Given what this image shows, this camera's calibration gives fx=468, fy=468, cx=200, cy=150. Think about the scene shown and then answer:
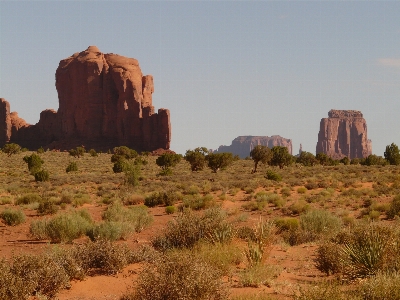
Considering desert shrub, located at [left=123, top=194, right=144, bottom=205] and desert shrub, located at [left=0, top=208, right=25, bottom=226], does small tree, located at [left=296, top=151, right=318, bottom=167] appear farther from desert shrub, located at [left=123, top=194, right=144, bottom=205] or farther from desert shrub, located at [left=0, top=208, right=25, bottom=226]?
desert shrub, located at [left=0, top=208, right=25, bottom=226]

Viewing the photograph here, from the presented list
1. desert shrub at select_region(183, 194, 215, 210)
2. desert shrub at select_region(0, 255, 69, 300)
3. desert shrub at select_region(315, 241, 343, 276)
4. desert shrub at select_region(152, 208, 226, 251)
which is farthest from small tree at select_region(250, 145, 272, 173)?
desert shrub at select_region(0, 255, 69, 300)

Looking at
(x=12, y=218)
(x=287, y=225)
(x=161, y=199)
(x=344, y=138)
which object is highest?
(x=344, y=138)

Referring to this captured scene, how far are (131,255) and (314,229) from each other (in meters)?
8.53

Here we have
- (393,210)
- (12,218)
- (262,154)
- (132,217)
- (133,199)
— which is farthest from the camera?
(262,154)

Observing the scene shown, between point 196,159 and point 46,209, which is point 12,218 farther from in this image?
point 196,159

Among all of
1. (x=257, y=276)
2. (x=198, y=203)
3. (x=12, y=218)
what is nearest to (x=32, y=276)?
(x=257, y=276)

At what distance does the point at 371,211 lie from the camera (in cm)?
2181

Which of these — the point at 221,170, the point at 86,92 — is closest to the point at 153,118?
the point at 86,92

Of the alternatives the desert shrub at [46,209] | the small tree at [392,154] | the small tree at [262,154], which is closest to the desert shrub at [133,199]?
the desert shrub at [46,209]

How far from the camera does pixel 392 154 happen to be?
64.1m

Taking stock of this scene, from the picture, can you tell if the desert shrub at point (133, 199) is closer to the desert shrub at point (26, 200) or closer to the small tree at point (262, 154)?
the desert shrub at point (26, 200)

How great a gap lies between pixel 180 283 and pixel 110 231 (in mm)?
8636

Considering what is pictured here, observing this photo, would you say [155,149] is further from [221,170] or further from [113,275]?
[113,275]

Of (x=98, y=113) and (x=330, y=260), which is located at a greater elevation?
(x=98, y=113)
